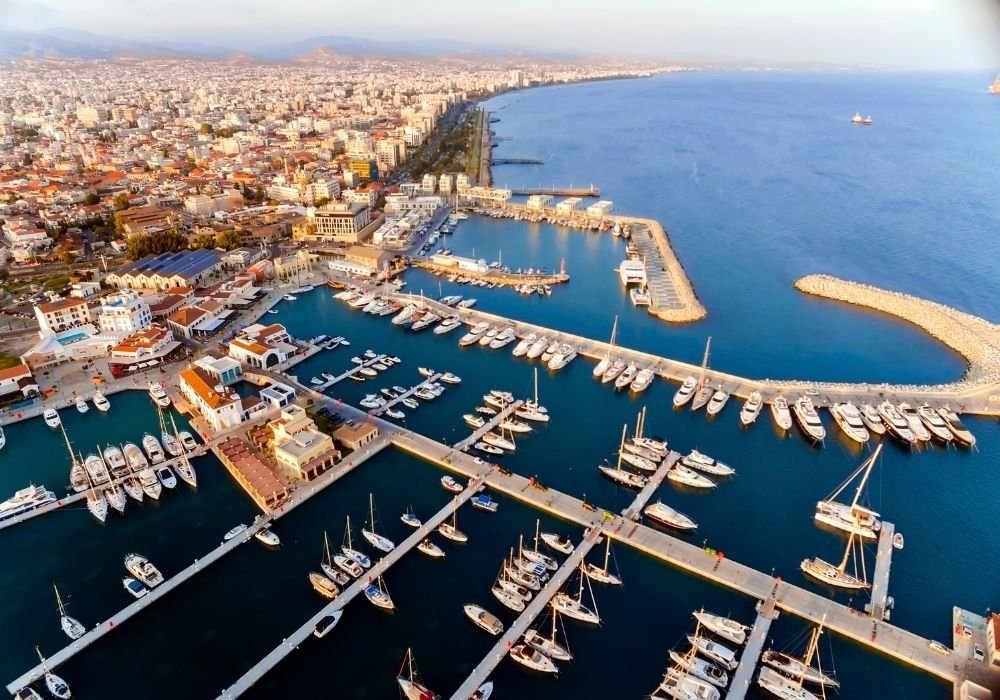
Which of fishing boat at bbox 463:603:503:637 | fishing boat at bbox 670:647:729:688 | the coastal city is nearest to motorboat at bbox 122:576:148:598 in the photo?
the coastal city

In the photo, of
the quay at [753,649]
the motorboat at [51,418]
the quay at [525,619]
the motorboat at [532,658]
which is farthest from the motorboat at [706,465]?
the motorboat at [51,418]

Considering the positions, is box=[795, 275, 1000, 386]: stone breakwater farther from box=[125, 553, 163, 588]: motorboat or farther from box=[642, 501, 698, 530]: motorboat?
box=[125, 553, 163, 588]: motorboat

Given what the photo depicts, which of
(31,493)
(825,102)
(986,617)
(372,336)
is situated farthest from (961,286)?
(825,102)

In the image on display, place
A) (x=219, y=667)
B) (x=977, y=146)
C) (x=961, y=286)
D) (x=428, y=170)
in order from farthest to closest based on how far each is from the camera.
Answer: (x=977, y=146) < (x=428, y=170) < (x=961, y=286) < (x=219, y=667)

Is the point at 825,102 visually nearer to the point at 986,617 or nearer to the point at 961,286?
the point at 961,286

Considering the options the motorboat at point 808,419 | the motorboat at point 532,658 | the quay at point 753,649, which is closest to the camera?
the quay at point 753,649

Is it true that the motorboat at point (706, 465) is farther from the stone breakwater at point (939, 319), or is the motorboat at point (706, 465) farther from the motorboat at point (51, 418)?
the motorboat at point (51, 418)

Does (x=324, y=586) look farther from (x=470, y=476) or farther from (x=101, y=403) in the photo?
(x=101, y=403)
